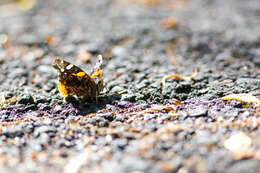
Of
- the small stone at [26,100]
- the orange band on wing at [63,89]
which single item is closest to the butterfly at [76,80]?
the orange band on wing at [63,89]

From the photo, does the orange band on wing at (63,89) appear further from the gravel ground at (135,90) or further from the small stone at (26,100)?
the small stone at (26,100)

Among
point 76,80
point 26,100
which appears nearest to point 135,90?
point 76,80

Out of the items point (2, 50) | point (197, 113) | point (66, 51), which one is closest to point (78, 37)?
A: point (66, 51)

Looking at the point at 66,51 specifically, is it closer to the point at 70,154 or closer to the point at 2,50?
the point at 2,50

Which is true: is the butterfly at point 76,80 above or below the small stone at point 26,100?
above

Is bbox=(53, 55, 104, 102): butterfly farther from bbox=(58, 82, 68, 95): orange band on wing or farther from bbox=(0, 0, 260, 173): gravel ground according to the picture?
bbox=(0, 0, 260, 173): gravel ground

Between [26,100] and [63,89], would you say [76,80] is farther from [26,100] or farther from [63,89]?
[26,100]

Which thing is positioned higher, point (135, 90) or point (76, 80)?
point (76, 80)

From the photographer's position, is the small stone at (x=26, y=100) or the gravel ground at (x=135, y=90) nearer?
the gravel ground at (x=135, y=90)

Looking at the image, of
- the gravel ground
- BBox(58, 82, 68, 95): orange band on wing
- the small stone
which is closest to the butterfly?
BBox(58, 82, 68, 95): orange band on wing
